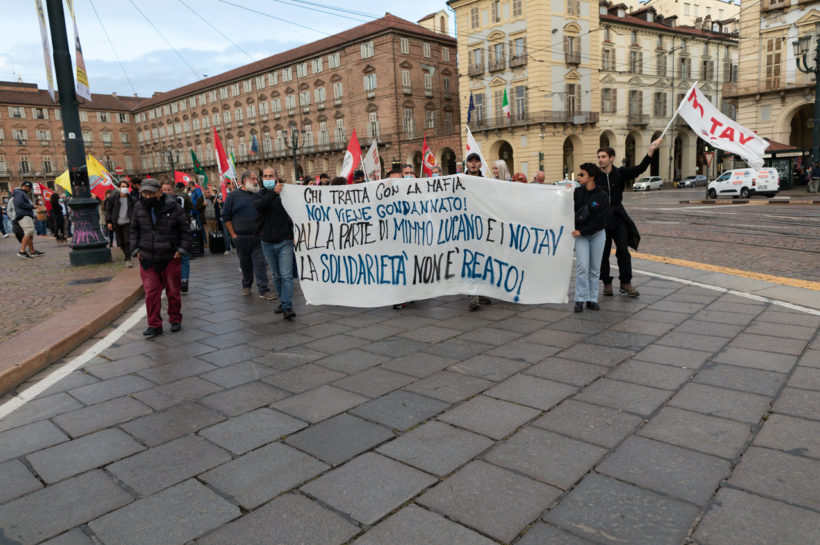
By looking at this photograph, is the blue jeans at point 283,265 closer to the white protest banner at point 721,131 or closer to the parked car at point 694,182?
the white protest banner at point 721,131

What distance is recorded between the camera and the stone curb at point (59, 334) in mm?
4434

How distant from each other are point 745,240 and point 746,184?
19.2 meters

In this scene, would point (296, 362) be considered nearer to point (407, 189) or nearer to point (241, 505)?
point (241, 505)

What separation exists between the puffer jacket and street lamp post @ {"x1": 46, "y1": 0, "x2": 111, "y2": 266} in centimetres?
562

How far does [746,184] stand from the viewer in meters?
26.9

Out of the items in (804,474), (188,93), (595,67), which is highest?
(188,93)

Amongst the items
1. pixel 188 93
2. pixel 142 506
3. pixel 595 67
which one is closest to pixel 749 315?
pixel 142 506

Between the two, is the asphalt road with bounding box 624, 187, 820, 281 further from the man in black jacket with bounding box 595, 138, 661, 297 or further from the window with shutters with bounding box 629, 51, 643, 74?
the window with shutters with bounding box 629, 51, 643, 74

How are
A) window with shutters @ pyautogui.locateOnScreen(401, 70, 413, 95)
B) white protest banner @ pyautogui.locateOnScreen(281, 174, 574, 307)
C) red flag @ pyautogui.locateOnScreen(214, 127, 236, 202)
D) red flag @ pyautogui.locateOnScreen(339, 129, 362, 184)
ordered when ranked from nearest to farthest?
white protest banner @ pyautogui.locateOnScreen(281, 174, 574, 307)
red flag @ pyautogui.locateOnScreen(339, 129, 362, 184)
red flag @ pyautogui.locateOnScreen(214, 127, 236, 202)
window with shutters @ pyautogui.locateOnScreen(401, 70, 413, 95)

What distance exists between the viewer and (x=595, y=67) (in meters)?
42.0

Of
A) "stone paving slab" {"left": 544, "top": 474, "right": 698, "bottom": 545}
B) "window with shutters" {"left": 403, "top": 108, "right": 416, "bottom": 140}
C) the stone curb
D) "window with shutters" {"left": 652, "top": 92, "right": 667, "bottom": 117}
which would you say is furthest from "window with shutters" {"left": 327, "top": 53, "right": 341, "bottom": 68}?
"stone paving slab" {"left": 544, "top": 474, "right": 698, "bottom": 545}

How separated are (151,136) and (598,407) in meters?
86.6

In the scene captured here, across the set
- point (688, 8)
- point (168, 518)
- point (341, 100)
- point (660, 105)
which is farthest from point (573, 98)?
point (168, 518)

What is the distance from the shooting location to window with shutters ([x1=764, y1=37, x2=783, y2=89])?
3212cm
